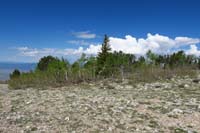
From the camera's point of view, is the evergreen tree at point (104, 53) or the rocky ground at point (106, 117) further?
the evergreen tree at point (104, 53)

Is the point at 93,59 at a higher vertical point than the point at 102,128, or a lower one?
higher

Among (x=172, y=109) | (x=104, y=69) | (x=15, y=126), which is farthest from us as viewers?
(x=104, y=69)

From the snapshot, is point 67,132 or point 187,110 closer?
point 67,132

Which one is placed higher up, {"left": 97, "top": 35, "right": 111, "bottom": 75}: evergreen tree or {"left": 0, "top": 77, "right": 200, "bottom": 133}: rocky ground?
{"left": 97, "top": 35, "right": 111, "bottom": 75}: evergreen tree

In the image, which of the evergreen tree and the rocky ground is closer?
the rocky ground

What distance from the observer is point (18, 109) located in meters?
12.1

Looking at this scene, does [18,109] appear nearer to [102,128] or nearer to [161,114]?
[102,128]

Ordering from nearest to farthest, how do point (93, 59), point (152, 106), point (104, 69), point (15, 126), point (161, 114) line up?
point (15, 126), point (161, 114), point (152, 106), point (104, 69), point (93, 59)

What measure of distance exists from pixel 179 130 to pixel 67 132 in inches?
160

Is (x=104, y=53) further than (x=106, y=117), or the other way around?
(x=104, y=53)

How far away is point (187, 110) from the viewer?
36.0 ft

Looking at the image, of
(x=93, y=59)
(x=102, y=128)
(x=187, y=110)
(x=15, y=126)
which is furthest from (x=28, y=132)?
(x=93, y=59)

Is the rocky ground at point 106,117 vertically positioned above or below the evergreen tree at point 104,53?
below

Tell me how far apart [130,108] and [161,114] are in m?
1.66
